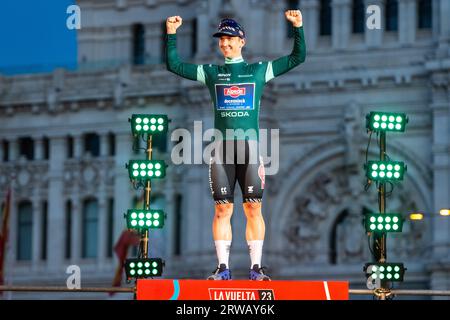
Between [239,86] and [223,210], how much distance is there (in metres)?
1.81

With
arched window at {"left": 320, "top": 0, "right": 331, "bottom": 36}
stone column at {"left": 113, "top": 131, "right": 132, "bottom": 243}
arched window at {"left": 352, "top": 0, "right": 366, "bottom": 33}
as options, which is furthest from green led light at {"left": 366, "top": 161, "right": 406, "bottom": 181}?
stone column at {"left": 113, "top": 131, "right": 132, "bottom": 243}

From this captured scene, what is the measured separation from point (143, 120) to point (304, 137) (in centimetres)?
3238

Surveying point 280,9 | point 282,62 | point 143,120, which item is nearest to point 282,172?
point 280,9

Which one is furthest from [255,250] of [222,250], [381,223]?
[381,223]

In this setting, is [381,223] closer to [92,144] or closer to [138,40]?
[92,144]

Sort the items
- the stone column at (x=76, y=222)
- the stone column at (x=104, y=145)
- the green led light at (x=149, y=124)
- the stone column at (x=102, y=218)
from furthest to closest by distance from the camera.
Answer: the stone column at (x=76, y=222), the stone column at (x=104, y=145), the stone column at (x=102, y=218), the green led light at (x=149, y=124)

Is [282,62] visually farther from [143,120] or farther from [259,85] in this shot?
[143,120]

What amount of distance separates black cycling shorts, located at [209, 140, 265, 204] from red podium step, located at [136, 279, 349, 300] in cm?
233

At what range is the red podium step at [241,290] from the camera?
22.8 meters

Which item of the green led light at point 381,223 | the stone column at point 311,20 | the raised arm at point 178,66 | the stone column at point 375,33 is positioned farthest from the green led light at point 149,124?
the stone column at point 311,20

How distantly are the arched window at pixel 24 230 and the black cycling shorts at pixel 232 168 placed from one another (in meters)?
41.7

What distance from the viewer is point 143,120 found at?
29.2m

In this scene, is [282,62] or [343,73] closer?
[282,62]

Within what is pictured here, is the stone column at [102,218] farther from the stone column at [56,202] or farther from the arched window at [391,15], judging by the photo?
the arched window at [391,15]
